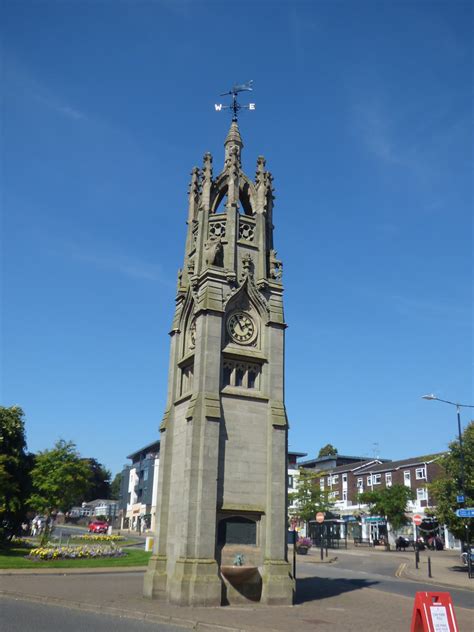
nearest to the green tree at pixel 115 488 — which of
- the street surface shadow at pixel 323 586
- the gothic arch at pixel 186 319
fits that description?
the street surface shadow at pixel 323 586

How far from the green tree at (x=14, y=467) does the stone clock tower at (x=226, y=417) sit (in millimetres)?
23333

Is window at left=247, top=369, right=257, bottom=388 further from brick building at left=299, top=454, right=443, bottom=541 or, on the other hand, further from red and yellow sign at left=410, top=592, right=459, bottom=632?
brick building at left=299, top=454, right=443, bottom=541

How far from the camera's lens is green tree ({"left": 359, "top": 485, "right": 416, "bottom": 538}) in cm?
6106

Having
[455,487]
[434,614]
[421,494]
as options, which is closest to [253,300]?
[434,614]

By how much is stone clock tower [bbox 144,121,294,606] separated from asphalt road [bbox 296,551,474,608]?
347cm

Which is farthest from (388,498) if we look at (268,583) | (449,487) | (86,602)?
(86,602)

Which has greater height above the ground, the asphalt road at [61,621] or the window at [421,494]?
the window at [421,494]

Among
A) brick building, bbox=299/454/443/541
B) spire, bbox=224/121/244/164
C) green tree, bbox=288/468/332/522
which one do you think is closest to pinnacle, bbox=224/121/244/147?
spire, bbox=224/121/244/164

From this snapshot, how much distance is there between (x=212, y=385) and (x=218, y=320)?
2.59m

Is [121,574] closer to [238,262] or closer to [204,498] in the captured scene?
[204,498]

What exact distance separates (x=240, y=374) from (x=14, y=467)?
28747mm

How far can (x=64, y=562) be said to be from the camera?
33375 mm

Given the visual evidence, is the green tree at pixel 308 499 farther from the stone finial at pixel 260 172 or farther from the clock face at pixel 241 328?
the stone finial at pixel 260 172

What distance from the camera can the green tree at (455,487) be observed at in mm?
36156
